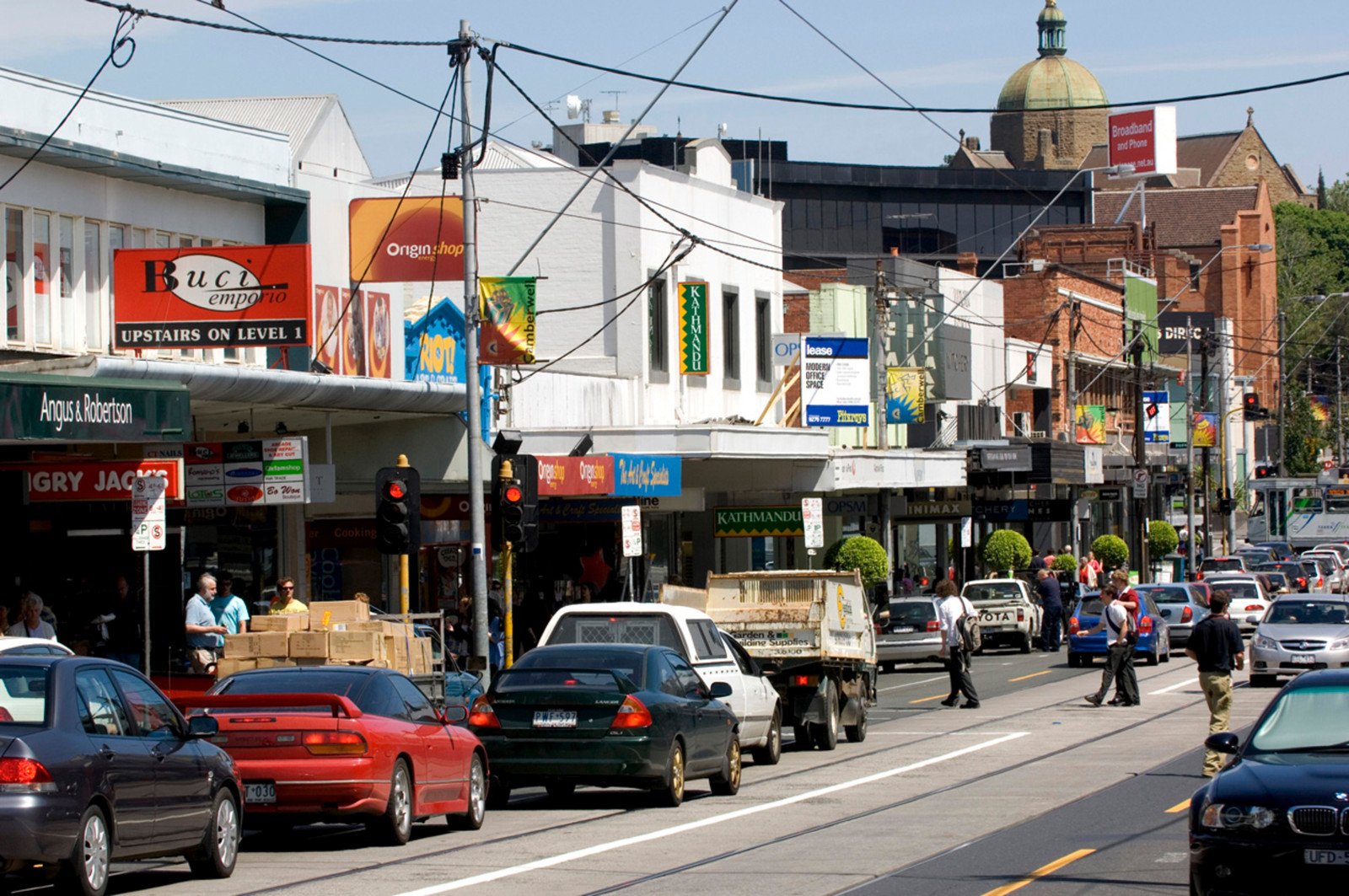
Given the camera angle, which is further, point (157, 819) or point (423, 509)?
point (423, 509)

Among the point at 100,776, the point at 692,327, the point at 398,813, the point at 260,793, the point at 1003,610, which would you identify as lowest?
the point at 398,813

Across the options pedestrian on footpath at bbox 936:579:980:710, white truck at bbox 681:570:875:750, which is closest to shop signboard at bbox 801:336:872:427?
pedestrian on footpath at bbox 936:579:980:710

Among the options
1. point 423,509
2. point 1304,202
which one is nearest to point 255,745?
point 423,509

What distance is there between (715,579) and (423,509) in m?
10.1

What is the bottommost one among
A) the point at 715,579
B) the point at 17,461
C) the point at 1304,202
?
the point at 715,579

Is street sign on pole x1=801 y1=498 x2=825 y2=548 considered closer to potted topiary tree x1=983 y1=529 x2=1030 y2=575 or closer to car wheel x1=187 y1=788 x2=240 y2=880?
potted topiary tree x1=983 y1=529 x2=1030 y2=575

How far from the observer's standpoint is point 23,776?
34.6 ft

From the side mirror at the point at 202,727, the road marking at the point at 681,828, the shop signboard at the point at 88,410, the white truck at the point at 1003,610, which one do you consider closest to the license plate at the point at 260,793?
the side mirror at the point at 202,727

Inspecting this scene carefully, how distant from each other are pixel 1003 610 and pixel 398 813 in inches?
1147

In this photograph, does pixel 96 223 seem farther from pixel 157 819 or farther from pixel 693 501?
pixel 693 501

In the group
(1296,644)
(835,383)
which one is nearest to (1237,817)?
(1296,644)

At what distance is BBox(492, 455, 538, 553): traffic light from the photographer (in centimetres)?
2367

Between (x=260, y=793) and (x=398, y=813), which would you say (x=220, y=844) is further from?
(x=398, y=813)

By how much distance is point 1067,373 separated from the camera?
67.7 metres
